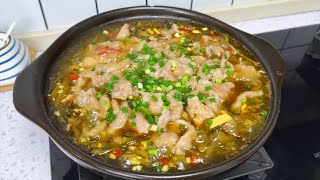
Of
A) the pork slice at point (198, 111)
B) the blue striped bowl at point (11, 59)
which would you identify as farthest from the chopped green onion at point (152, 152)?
the blue striped bowl at point (11, 59)

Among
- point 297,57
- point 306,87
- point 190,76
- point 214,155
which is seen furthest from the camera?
point 297,57

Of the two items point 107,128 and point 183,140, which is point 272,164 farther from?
point 107,128

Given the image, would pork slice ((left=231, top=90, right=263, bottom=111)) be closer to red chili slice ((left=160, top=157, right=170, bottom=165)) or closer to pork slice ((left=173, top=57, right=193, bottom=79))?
pork slice ((left=173, top=57, right=193, bottom=79))

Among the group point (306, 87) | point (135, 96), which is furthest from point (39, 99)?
point (306, 87)

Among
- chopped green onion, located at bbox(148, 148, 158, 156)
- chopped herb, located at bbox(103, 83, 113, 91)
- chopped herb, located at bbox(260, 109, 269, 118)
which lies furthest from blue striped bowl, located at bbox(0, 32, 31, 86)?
chopped herb, located at bbox(260, 109, 269, 118)

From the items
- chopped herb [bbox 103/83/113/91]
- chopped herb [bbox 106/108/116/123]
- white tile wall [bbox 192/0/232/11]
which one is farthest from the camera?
white tile wall [bbox 192/0/232/11]

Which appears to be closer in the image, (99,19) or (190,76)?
(190,76)

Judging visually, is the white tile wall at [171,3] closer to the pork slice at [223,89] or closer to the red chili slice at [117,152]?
the pork slice at [223,89]
